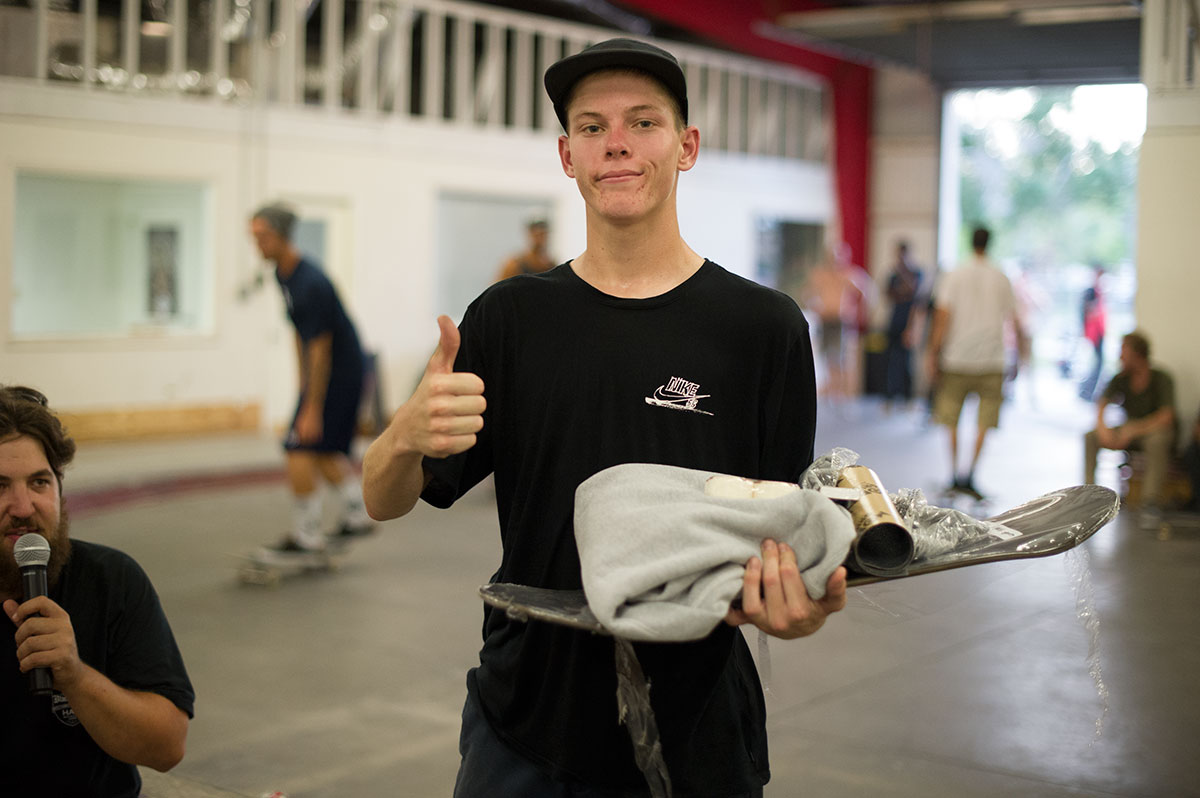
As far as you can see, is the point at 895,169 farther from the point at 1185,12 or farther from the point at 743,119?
the point at 1185,12

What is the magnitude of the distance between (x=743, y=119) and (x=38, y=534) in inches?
632

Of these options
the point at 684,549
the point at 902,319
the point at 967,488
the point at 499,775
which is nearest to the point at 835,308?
the point at 902,319

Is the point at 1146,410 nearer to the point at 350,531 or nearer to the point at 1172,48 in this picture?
the point at 1172,48

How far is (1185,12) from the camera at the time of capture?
25.8ft

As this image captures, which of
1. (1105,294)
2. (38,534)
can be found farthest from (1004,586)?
(1105,294)

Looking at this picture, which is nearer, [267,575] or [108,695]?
[108,695]

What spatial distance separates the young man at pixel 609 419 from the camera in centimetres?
187

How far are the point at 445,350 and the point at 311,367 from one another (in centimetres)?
499

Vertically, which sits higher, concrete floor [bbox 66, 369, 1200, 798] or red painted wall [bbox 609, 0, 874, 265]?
red painted wall [bbox 609, 0, 874, 265]

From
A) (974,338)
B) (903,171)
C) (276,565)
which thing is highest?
(903,171)

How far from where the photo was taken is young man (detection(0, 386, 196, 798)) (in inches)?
91.9

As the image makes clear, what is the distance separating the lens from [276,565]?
21.7ft

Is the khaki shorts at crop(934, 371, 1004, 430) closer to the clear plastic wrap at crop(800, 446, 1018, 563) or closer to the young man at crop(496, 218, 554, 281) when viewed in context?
the young man at crop(496, 218, 554, 281)

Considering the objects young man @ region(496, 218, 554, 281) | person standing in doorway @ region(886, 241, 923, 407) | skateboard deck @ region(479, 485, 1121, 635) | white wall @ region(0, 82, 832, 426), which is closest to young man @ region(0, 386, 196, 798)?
skateboard deck @ region(479, 485, 1121, 635)
